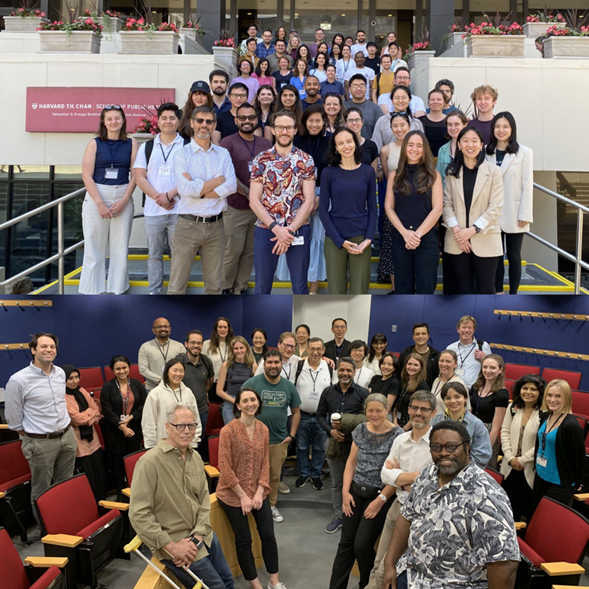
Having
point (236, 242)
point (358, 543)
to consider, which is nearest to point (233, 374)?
point (236, 242)

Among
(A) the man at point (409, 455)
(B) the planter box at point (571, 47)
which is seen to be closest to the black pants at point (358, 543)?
(A) the man at point (409, 455)

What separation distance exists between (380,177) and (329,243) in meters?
1.05

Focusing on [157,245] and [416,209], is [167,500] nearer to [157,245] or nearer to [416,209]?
[157,245]

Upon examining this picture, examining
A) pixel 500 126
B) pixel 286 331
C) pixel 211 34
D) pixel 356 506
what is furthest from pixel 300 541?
pixel 211 34

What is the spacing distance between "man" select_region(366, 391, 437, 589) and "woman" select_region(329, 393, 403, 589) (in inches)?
5.2

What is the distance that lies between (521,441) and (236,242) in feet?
8.30

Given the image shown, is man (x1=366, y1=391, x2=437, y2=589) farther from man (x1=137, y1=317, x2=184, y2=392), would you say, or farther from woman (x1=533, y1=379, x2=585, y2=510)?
man (x1=137, y1=317, x2=184, y2=392)

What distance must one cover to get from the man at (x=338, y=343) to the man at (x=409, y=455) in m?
1.51

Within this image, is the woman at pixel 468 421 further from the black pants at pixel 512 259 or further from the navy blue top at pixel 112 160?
the navy blue top at pixel 112 160

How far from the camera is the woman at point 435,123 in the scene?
5.53m

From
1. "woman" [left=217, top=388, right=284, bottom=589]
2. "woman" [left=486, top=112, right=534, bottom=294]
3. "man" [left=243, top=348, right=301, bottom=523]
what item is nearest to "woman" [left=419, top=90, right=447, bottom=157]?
"woman" [left=486, top=112, right=534, bottom=294]

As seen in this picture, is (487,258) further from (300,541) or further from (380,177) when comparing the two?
(300,541)

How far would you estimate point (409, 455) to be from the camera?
136 inches

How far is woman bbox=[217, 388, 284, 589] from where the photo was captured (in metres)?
3.91
